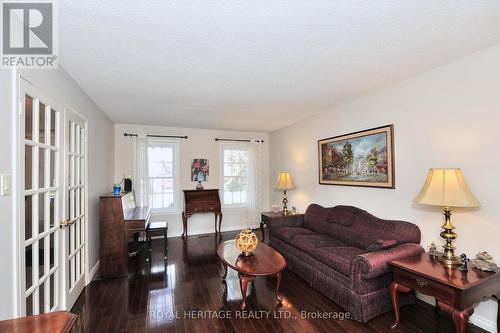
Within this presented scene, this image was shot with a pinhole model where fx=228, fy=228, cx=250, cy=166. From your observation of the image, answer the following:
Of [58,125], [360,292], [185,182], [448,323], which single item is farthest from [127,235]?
[448,323]

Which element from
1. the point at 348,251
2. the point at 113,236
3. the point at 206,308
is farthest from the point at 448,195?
the point at 113,236

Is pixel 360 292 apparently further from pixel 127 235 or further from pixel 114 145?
pixel 114 145

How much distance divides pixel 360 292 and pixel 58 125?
128 inches

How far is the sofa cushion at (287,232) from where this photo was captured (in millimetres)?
3404

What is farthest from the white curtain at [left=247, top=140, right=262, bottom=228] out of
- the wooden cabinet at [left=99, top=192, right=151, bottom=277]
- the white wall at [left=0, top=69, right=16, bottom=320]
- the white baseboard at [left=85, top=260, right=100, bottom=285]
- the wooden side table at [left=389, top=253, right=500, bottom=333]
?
the white wall at [left=0, top=69, right=16, bottom=320]

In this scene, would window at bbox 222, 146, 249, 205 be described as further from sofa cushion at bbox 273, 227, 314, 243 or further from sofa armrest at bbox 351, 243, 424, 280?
sofa armrest at bbox 351, 243, 424, 280

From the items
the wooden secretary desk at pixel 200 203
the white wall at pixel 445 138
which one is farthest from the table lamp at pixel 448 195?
the wooden secretary desk at pixel 200 203

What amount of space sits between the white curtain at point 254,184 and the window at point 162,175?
179 centimetres

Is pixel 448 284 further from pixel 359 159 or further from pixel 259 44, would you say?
pixel 259 44

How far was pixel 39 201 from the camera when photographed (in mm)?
1814

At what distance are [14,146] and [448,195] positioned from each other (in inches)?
128

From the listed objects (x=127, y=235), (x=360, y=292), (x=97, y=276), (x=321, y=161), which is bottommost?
(x=97, y=276)

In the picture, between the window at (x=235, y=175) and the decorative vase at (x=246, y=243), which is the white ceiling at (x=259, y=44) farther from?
the window at (x=235, y=175)

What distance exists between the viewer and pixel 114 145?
4.72 metres
